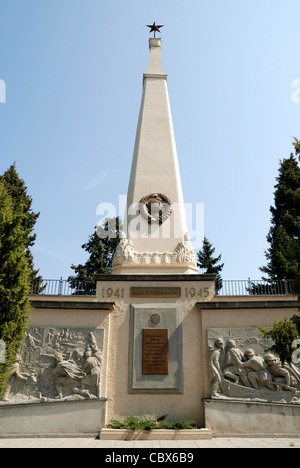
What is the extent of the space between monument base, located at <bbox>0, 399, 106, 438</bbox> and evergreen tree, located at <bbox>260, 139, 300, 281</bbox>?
41.7 ft

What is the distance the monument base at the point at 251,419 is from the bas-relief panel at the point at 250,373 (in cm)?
19

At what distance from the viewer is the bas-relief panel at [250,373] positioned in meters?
11.1

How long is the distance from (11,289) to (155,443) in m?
5.57

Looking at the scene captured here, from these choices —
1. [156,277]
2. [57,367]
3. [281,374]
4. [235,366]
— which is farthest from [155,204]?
[281,374]

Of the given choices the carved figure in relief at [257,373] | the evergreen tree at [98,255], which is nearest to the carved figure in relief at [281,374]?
the carved figure in relief at [257,373]

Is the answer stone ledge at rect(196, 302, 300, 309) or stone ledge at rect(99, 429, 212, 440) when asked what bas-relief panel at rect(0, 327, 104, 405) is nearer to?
stone ledge at rect(99, 429, 212, 440)

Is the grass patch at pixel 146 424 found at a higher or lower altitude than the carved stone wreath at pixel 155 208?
lower

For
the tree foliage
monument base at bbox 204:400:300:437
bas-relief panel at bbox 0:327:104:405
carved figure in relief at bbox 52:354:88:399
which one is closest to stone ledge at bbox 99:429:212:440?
monument base at bbox 204:400:300:437

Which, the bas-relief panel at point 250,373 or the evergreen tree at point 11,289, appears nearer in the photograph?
the evergreen tree at point 11,289

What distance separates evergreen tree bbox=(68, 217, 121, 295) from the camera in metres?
26.0

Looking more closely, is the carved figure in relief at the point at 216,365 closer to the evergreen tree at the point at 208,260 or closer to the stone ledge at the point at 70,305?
the stone ledge at the point at 70,305

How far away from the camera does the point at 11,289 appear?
927 cm

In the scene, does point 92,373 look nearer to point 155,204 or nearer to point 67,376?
point 67,376
